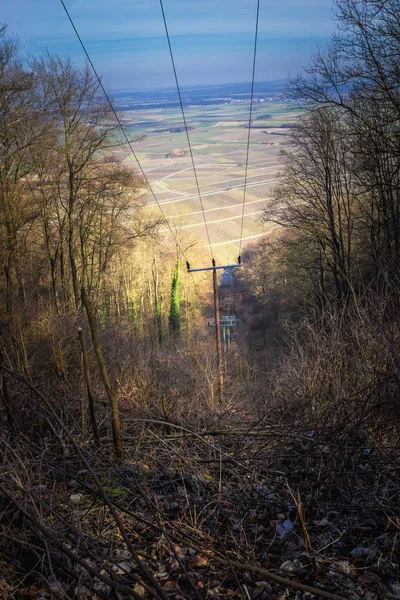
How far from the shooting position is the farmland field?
5134cm

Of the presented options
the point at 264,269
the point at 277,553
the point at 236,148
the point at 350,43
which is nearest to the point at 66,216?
the point at 350,43

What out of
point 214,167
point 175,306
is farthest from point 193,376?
point 214,167

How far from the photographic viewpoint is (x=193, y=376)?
57.5 ft

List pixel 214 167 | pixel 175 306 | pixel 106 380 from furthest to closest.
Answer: pixel 214 167, pixel 175 306, pixel 106 380

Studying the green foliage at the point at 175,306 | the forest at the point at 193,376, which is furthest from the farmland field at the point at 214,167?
the forest at the point at 193,376

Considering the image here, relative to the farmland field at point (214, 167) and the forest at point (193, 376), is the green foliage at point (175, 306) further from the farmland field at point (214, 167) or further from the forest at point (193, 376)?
the farmland field at point (214, 167)

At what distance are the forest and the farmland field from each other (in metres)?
7.54

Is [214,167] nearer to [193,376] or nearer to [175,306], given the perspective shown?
[175,306]

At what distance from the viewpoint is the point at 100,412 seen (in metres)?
8.32

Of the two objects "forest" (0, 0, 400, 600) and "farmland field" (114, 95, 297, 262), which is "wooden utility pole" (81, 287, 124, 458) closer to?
"forest" (0, 0, 400, 600)


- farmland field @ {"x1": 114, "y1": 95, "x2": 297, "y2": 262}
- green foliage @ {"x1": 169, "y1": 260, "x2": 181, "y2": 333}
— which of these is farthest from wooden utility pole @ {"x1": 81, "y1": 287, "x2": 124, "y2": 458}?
farmland field @ {"x1": 114, "y1": 95, "x2": 297, "y2": 262}

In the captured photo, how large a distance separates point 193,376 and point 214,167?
60.5 metres

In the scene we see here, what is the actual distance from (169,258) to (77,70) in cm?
1943

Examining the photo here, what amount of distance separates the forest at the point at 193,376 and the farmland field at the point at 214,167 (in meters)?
7.54
